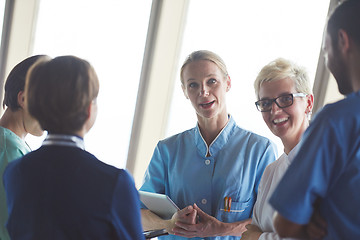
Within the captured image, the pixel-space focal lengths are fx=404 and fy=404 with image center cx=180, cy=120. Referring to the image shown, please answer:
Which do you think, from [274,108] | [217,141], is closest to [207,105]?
[217,141]

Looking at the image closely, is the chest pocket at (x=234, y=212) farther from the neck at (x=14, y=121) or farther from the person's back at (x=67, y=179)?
the neck at (x=14, y=121)

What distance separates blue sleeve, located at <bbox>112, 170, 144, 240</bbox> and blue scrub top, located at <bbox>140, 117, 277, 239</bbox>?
845 millimetres

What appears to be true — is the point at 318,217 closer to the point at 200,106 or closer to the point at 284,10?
the point at 200,106

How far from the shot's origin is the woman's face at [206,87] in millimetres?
2039

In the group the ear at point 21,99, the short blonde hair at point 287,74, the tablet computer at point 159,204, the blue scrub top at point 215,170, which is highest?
the short blonde hair at point 287,74

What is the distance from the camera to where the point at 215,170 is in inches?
77.8

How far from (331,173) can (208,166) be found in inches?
42.6

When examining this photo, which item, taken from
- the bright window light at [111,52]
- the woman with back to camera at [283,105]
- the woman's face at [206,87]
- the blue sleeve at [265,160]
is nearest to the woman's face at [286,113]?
the woman with back to camera at [283,105]

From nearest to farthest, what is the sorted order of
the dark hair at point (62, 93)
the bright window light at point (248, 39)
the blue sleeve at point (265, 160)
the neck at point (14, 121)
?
1. the dark hair at point (62, 93)
2. the neck at point (14, 121)
3. the blue sleeve at point (265, 160)
4. the bright window light at point (248, 39)

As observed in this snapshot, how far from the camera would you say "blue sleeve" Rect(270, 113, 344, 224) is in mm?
918

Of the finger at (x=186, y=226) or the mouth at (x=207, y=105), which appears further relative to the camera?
the mouth at (x=207, y=105)

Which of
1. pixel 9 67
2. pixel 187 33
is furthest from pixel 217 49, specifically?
pixel 9 67

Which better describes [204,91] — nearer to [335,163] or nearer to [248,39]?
[248,39]

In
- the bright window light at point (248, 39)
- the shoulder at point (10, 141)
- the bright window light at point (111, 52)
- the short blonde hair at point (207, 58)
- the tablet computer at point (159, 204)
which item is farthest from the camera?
the bright window light at point (111, 52)
